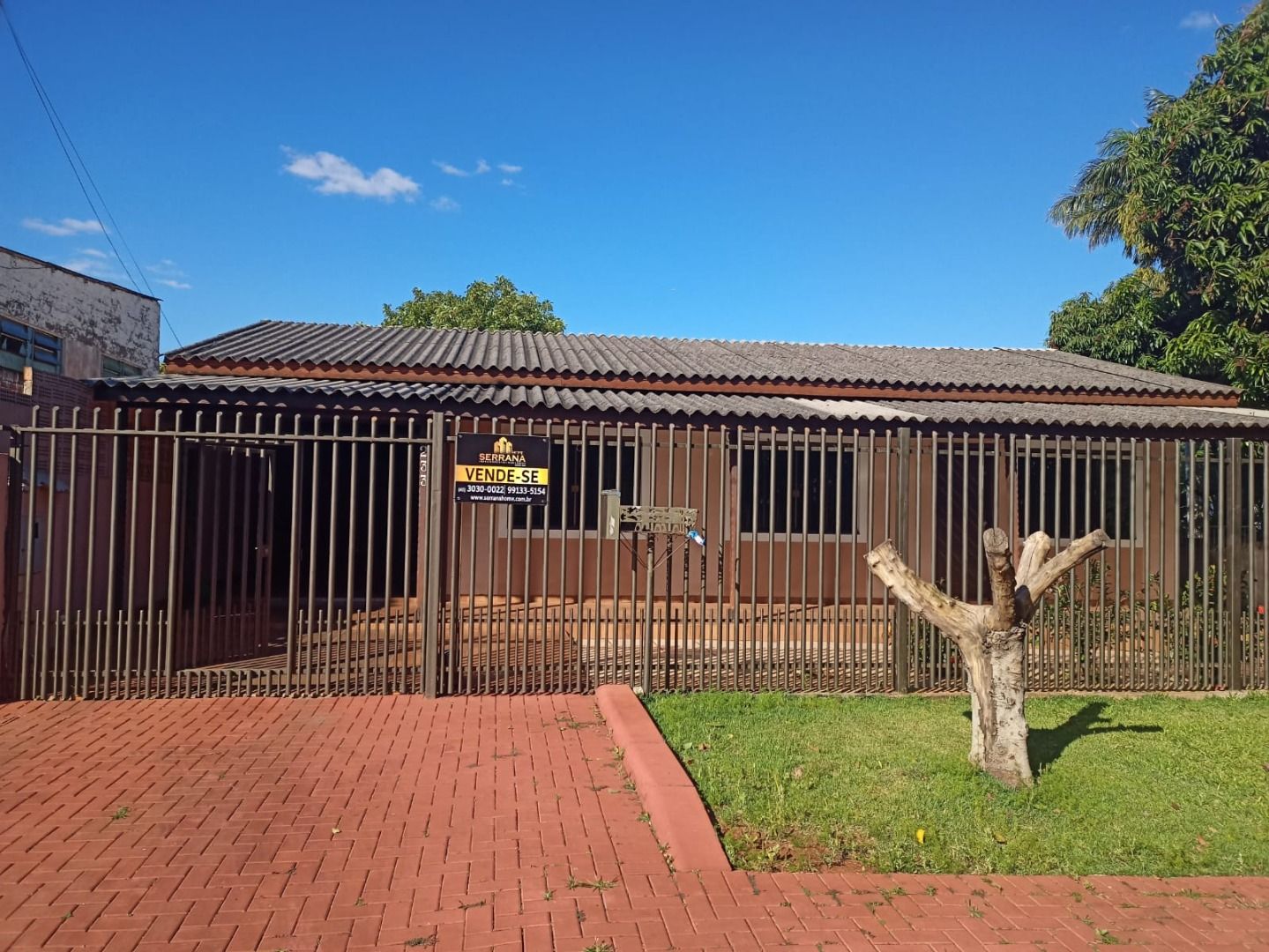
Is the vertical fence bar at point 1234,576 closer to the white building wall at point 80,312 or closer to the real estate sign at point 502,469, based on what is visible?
the real estate sign at point 502,469

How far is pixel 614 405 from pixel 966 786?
5591 millimetres

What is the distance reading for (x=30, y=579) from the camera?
19.2 ft

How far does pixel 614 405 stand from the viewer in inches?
359

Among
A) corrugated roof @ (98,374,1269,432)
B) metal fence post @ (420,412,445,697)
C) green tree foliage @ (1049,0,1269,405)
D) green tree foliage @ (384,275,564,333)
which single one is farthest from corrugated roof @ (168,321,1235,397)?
green tree foliage @ (384,275,564,333)

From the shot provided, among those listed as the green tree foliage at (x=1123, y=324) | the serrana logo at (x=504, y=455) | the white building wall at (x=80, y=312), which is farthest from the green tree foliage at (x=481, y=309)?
the serrana logo at (x=504, y=455)

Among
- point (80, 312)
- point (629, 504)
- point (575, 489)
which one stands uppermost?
point (80, 312)

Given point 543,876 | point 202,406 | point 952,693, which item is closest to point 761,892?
point 543,876

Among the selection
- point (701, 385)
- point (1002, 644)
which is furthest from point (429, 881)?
point (701, 385)

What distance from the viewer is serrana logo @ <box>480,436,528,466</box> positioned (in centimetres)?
645

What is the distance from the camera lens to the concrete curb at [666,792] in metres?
3.73

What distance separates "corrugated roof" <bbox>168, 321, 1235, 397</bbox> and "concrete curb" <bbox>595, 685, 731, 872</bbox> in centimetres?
571

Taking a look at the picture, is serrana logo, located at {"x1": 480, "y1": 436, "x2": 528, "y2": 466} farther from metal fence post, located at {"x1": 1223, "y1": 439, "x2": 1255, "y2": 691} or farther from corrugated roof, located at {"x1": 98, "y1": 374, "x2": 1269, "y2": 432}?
metal fence post, located at {"x1": 1223, "y1": 439, "x2": 1255, "y2": 691}

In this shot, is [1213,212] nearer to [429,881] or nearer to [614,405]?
[614,405]

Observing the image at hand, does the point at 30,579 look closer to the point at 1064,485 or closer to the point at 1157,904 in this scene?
the point at 1157,904
